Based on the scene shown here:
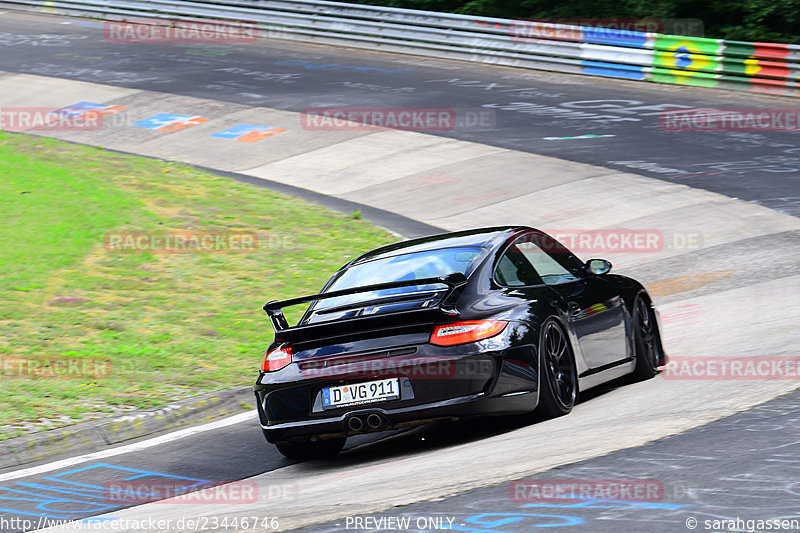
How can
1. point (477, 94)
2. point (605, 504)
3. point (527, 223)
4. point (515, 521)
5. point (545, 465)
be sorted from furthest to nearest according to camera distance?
point (477, 94), point (527, 223), point (545, 465), point (605, 504), point (515, 521)

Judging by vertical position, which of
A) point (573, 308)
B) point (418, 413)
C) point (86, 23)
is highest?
point (86, 23)

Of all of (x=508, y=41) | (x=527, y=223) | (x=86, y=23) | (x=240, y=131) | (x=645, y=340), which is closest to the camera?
(x=645, y=340)

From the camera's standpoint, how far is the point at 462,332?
274 inches

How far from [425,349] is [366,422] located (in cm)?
57

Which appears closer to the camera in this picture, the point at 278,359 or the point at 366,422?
the point at 366,422

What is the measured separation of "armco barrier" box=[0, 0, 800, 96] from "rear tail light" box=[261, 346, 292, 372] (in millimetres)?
18965

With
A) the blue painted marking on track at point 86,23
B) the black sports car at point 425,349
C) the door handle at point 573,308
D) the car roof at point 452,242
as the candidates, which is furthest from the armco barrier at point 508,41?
the black sports car at point 425,349

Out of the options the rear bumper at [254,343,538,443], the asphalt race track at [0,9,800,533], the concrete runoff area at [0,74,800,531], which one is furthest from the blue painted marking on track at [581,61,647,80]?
the rear bumper at [254,343,538,443]

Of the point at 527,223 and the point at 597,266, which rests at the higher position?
the point at 597,266

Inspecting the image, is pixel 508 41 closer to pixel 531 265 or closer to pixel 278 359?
pixel 531 265

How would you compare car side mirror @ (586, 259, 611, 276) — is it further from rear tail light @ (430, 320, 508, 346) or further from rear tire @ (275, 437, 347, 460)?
rear tire @ (275, 437, 347, 460)

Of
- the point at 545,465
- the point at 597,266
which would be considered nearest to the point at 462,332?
the point at 545,465

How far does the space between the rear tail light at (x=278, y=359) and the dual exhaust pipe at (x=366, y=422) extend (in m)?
0.60

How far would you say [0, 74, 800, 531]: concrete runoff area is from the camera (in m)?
6.24
